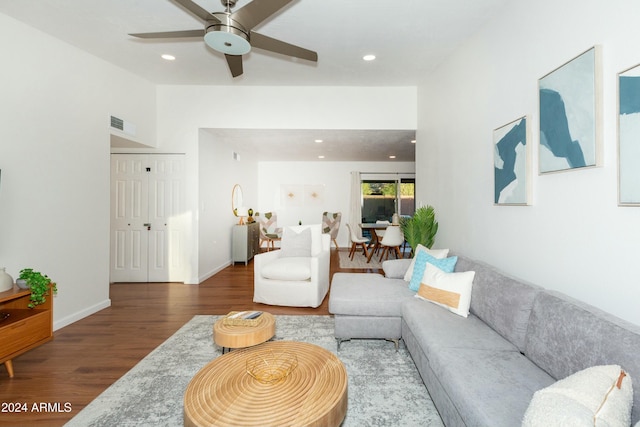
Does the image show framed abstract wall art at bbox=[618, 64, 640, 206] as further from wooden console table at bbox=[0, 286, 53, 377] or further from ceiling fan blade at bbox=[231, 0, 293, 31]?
wooden console table at bbox=[0, 286, 53, 377]

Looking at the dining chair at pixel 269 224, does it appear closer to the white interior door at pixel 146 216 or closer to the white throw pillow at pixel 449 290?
the white interior door at pixel 146 216

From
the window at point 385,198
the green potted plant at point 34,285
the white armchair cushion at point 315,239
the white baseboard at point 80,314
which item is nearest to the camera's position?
the green potted plant at point 34,285

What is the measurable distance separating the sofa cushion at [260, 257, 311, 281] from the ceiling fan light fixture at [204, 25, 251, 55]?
2.36 meters

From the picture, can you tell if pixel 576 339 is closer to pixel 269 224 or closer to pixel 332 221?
pixel 332 221

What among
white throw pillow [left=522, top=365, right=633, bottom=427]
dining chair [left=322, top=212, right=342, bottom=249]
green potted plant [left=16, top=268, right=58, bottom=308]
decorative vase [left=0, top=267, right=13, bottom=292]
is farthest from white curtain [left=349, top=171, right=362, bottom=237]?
white throw pillow [left=522, top=365, right=633, bottom=427]

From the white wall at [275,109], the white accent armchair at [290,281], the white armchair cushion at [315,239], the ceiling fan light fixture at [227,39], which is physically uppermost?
the white wall at [275,109]

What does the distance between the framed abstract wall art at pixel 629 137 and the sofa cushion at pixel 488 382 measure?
97 centimetres

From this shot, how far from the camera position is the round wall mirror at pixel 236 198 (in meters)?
6.34

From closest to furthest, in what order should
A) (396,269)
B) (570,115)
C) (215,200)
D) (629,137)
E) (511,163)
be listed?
(629,137)
(570,115)
(511,163)
(396,269)
(215,200)

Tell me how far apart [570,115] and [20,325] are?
12.9 ft

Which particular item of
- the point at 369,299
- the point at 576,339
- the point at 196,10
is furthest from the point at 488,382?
the point at 196,10

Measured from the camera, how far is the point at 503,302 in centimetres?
184

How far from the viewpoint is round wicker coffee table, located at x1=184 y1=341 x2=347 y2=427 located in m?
1.13

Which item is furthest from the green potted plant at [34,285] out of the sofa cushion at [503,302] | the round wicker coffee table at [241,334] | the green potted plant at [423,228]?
the green potted plant at [423,228]
